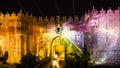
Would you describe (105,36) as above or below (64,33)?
below

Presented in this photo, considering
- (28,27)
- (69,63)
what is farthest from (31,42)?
(69,63)

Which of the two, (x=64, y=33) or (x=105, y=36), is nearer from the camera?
(x=105, y=36)

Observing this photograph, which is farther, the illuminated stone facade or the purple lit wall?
the illuminated stone facade

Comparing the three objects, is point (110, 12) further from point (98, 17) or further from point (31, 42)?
point (31, 42)

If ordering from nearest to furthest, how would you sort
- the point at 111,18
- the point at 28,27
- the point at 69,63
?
the point at 69,63
the point at 111,18
the point at 28,27

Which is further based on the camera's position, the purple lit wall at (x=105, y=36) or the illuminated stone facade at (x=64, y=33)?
the illuminated stone facade at (x=64, y=33)

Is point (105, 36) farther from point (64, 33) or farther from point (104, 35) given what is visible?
point (64, 33)

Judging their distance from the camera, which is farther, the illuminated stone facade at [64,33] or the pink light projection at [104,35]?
the illuminated stone facade at [64,33]

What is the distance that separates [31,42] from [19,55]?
226cm

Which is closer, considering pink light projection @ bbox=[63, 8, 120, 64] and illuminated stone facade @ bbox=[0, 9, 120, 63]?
pink light projection @ bbox=[63, 8, 120, 64]

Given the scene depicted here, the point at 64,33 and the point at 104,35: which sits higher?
the point at 64,33

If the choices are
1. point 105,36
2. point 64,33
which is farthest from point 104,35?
point 64,33

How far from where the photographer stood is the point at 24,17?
976 inches

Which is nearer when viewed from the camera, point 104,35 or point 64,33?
point 104,35
